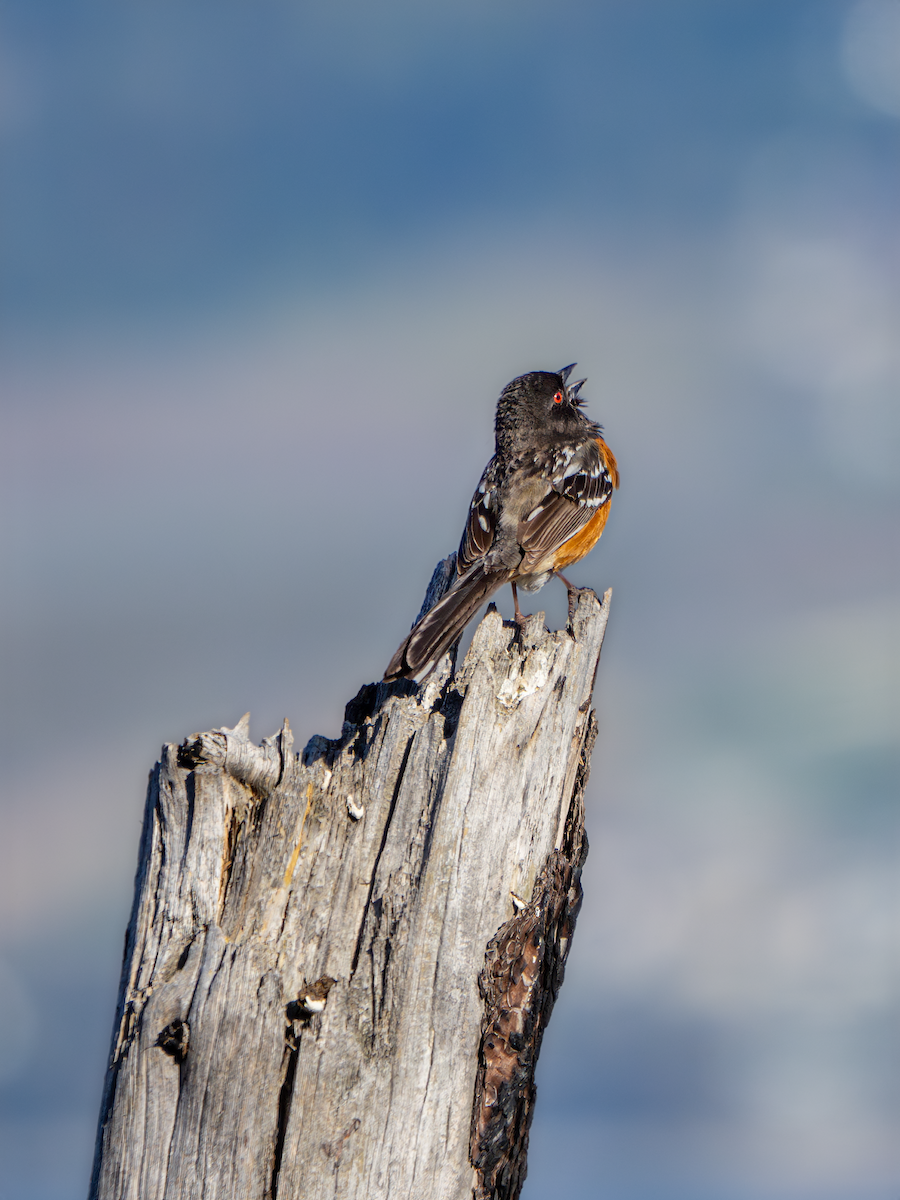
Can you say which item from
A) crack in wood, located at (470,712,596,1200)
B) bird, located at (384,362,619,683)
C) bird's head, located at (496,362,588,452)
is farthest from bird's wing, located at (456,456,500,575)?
crack in wood, located at (470,712,596,1200)

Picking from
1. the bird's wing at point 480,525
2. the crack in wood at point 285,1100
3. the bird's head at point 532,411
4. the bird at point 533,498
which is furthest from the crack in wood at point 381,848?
the bird's head at point 532,411

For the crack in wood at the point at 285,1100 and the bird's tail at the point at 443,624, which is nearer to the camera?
the crack in wood at the point at 285,1100

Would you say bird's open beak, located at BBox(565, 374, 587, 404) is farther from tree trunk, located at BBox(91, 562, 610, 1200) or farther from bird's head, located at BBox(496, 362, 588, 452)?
tree trunk, located at BBox(91, 562, 610, 1200)

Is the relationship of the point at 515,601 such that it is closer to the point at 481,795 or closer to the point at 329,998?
the point at 481,795

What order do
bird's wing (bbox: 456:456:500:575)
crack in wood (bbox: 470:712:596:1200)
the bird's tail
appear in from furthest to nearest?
1. bird's wing (bbox: 456:456:500:575)
2. the bird's tail
3. crack in wood (bbox: 470:712:596:1200)

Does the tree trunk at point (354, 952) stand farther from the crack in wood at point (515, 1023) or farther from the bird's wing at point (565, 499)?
the bird's wing at point (565, 499)

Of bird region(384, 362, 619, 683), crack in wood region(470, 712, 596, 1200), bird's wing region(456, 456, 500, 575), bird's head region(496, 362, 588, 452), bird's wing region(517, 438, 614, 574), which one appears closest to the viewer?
crack in wood region(470, 712, 596, 1200)

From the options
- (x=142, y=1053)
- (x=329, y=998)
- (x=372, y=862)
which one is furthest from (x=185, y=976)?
(x=372, y=862)
